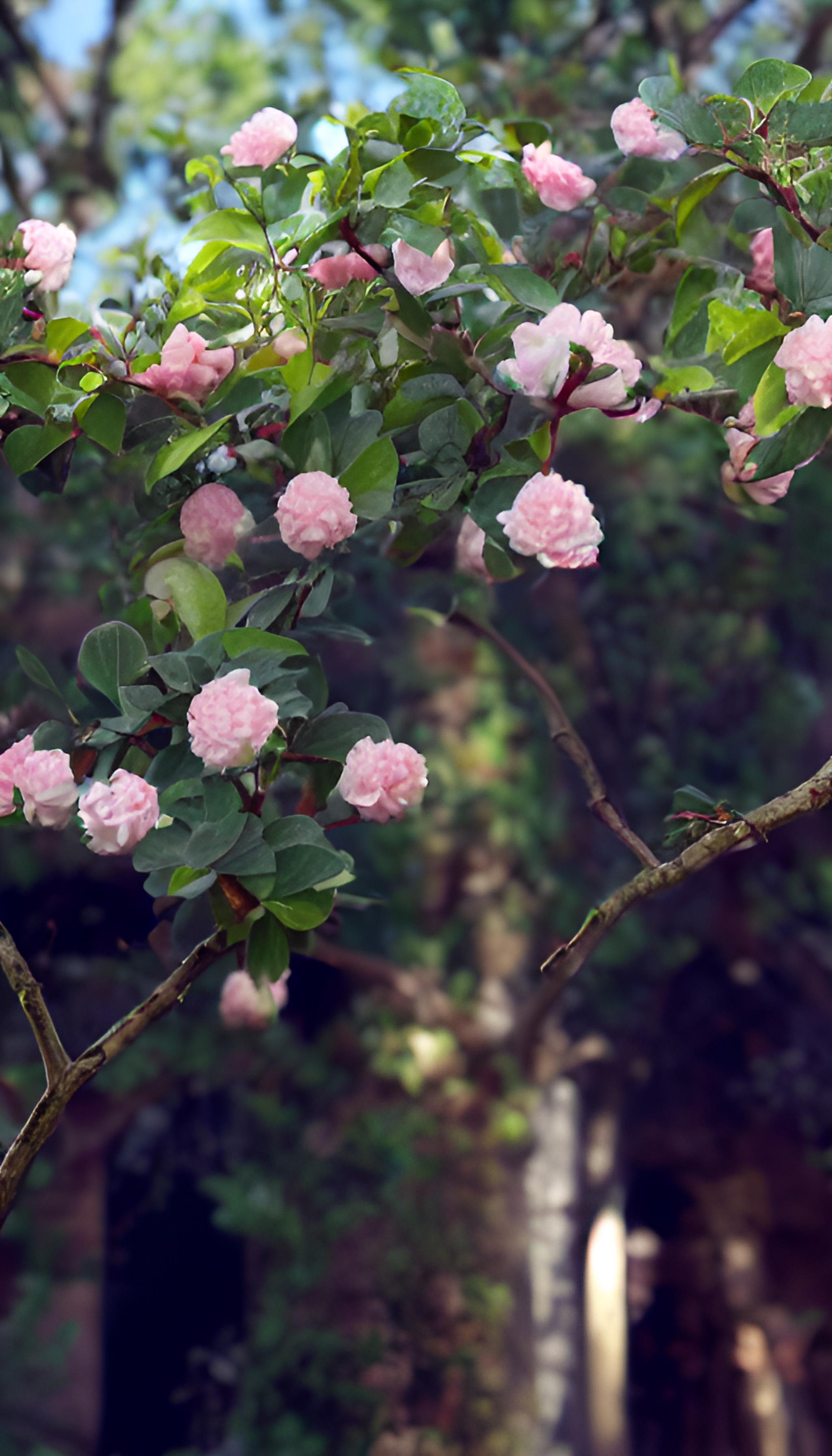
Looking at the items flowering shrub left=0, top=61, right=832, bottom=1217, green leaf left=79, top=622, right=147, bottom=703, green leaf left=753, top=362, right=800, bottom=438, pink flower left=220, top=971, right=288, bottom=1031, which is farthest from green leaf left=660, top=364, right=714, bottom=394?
pink flower left=220, top=971, right=288, bottom=1031

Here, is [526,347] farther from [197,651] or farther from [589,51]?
[589,51]

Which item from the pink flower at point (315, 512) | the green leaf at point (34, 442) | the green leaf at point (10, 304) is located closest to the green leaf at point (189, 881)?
the pink flower at point (315, 512)

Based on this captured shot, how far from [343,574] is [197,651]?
1.07 feet

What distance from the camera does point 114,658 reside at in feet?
3.14

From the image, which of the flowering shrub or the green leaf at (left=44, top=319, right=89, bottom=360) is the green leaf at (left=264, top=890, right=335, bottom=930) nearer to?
the flowering shrub

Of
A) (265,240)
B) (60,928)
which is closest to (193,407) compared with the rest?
(265,240)

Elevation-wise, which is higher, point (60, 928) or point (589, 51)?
point (589, 51)

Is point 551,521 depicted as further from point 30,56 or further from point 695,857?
point 30,56

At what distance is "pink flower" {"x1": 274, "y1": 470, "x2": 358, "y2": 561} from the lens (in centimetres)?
93

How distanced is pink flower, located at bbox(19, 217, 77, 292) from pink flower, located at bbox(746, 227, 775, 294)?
2.22 ft

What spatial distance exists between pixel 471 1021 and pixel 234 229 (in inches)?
110

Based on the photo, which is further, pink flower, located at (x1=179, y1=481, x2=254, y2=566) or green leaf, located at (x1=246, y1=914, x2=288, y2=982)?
pink flower, located at (x1=179, y1=481, x2=254, y2=566)

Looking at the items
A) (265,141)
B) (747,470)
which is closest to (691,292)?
(747,470)

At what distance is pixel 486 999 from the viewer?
3469 millimetres
